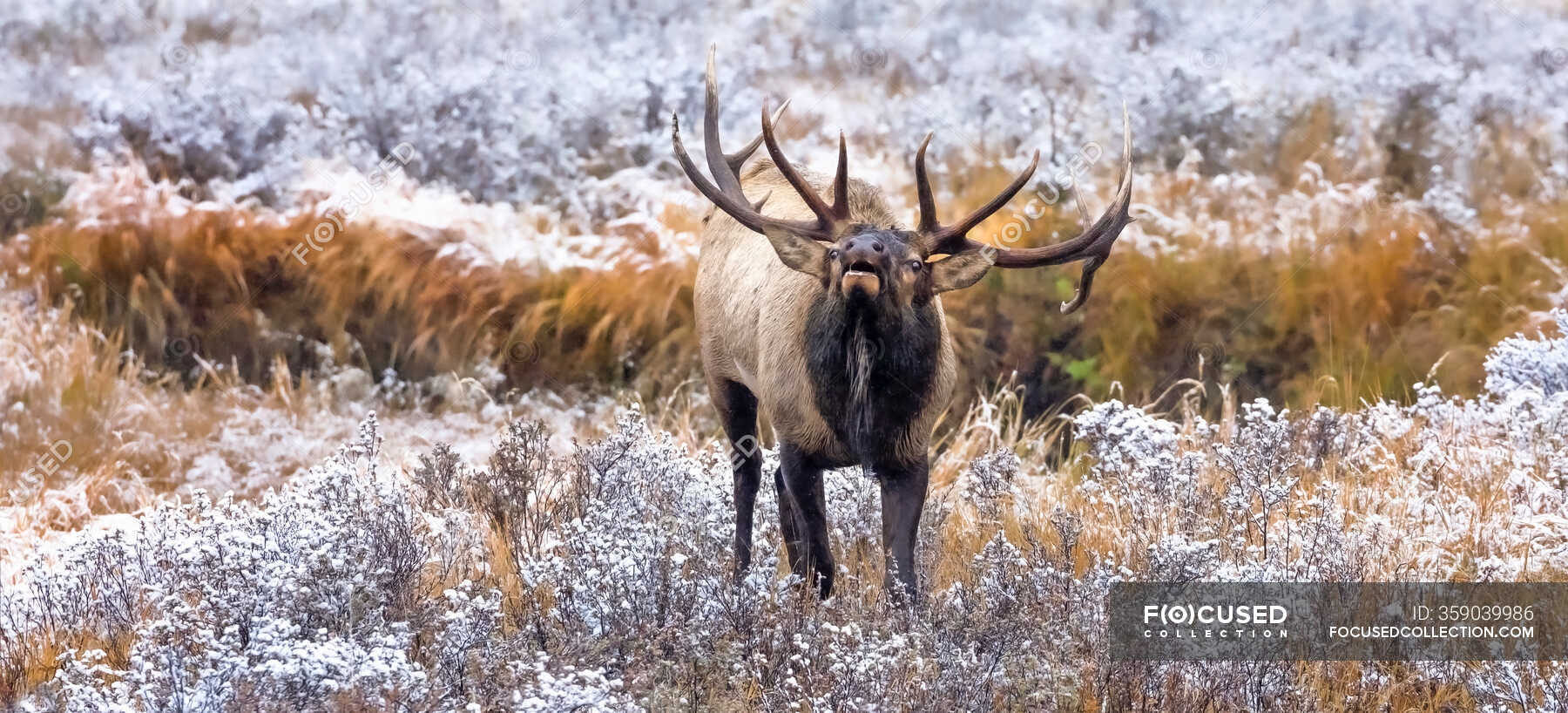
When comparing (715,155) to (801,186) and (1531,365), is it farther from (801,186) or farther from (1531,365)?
(1531,365)

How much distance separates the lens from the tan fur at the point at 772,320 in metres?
5.56

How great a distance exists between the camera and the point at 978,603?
5.33 metres

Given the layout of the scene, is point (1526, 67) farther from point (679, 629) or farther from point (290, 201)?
point (679, 629)

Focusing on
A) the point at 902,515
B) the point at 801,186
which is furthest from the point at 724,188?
the point at 902,515

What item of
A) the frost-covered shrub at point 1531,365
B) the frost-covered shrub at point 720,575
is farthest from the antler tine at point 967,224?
the frost-covered shrub at point 1531,365

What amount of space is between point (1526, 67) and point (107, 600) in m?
10.7

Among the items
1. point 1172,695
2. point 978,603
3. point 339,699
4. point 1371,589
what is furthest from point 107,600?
point 1371,589

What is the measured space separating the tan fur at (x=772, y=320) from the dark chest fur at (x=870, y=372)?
0.05 m

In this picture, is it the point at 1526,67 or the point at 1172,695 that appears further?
the point at 1526,67

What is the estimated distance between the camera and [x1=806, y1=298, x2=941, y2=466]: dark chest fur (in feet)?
17.5

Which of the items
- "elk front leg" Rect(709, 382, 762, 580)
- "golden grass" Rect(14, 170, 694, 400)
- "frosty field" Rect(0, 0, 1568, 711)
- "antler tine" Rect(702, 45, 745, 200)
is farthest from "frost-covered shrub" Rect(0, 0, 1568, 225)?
"antler tine" Rect(702, 45, 745, 200)

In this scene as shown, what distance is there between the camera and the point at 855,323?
5301 millimetres

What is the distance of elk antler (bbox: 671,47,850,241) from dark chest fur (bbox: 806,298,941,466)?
26 cm

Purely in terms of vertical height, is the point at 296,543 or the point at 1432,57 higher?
the point at 1432,57
